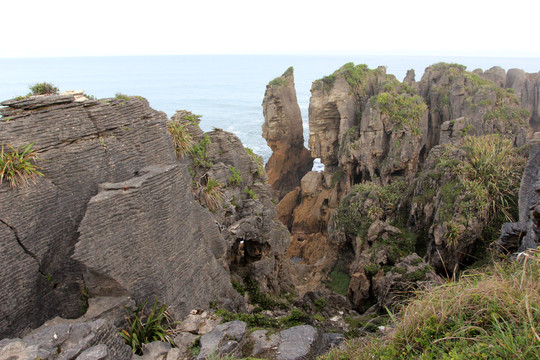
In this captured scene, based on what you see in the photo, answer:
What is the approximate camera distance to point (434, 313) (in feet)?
23.2

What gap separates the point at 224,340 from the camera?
392 inches

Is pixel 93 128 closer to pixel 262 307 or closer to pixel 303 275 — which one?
pixel 262 307

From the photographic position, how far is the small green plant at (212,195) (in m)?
15.8

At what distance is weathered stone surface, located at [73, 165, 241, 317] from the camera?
33.7ft

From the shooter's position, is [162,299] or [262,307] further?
[262,307]

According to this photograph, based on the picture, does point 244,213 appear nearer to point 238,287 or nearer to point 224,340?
point 238,287

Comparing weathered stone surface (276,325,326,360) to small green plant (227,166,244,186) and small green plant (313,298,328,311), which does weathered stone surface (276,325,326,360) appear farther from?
small green plant (227,166,244,186)

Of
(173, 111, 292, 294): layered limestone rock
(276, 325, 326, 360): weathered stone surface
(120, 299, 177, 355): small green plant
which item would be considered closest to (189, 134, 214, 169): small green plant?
(173, 111, 292, 294): layered limestone rock

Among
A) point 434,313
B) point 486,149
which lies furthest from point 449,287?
point 486,149

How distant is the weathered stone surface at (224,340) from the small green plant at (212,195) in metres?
6.04

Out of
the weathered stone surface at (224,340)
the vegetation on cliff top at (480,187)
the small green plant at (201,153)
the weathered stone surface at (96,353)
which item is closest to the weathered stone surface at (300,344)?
the weathered stone surface at (224,340)

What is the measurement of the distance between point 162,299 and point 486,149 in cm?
1645

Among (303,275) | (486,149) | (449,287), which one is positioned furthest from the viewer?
(303,275)

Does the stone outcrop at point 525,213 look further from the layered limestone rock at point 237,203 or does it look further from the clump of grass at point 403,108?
the clump of grass at point 403,108
